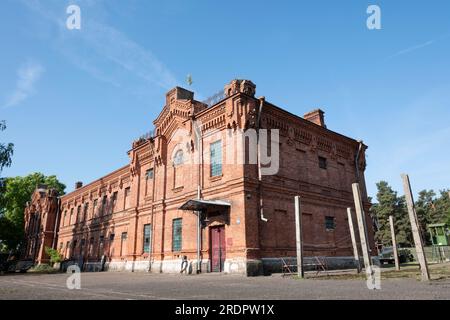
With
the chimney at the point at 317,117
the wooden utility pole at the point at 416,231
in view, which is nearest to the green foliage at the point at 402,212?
the chimney at the point at 317,117

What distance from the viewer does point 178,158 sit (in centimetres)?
2233

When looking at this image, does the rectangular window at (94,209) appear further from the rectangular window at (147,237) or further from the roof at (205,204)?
the roof at (205,204)

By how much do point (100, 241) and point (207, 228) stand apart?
56.7 ft

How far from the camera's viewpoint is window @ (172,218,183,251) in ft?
67.8

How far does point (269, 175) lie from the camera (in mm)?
18406

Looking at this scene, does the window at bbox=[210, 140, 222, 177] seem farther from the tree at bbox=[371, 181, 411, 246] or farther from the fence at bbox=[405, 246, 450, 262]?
the tree at bbox=[371, 181, 411, 246]

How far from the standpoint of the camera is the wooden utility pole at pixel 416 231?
1039 cm

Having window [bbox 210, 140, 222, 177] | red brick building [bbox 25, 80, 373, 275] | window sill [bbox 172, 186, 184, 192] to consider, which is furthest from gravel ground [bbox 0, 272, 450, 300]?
window sill [bbox 172, 186, 184, 192]

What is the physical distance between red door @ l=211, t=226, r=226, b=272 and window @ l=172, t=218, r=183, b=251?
3.28m

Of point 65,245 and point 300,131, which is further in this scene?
point 65,245

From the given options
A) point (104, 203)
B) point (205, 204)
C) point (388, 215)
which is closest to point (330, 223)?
point (205, 204)

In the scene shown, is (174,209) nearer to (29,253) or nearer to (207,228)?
(207,228)
